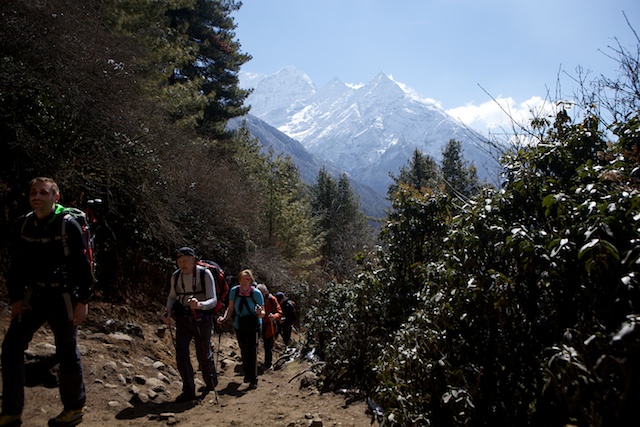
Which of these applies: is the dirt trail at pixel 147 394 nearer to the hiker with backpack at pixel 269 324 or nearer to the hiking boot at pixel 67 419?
the hiking boot at pixel 67 419

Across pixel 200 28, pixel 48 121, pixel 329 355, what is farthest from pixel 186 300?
pixel 200 28

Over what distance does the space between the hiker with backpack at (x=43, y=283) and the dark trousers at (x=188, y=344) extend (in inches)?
71.0

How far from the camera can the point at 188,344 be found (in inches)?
205

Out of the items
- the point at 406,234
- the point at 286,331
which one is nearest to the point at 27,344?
the point at 406,234

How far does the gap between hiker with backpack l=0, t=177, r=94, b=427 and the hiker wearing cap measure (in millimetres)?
1755

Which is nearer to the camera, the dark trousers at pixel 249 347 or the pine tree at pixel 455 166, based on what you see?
the dark trousers at pixel 249 347

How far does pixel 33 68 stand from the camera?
25.0ft

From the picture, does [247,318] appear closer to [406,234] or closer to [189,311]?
[189,311]

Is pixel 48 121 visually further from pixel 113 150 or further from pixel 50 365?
pixel 50 365

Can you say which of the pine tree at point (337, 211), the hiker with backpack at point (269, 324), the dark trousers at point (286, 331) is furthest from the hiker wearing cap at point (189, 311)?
the pine tree at point (337, 211)

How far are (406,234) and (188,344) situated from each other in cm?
313

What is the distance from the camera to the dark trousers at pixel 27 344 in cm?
331

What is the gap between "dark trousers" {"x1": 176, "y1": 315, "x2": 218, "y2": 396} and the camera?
5.13 m

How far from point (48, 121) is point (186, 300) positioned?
4651mm
